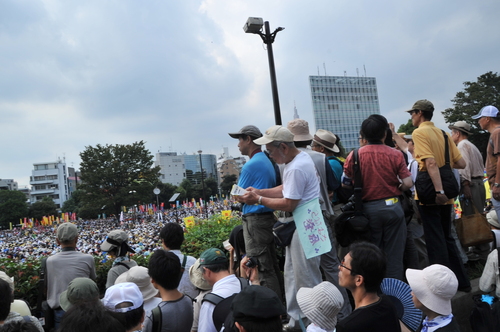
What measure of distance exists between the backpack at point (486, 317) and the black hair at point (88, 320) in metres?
2.56

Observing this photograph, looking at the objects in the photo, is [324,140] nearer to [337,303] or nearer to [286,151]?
[286,151]

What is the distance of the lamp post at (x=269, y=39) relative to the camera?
827 cm

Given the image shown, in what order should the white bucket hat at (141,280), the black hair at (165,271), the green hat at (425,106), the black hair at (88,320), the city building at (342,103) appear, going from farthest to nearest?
the city building at (342,103) < the green hat at (425,106) < the white bucket hat at (141,280) < the black hair at (165,271) < the black hair at (88,320)

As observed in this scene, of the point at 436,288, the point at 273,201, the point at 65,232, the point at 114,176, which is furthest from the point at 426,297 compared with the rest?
the point at 114,176

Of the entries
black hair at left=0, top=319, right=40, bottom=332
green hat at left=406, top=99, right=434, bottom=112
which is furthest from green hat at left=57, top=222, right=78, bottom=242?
green hat at left=406, top=99, right=434, bottom=112

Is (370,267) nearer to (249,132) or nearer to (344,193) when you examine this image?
(344,193)

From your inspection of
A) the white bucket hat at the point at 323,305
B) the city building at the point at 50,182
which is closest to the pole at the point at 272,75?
the white bucket hat at the point at 323,305

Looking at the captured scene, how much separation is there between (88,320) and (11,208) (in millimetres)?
77878

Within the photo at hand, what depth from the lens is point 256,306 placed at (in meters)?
1.71

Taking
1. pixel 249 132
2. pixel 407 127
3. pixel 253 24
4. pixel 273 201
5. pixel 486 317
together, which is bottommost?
pixel 486 317

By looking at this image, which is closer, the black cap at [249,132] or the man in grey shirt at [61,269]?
the man in grey shirt at [61,269]

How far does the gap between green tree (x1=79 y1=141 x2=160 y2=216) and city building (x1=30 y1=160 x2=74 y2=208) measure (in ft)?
180

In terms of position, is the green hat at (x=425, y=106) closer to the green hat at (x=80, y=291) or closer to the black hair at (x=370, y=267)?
the black hair at (x=370, y=267)

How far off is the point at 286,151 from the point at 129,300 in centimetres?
169
